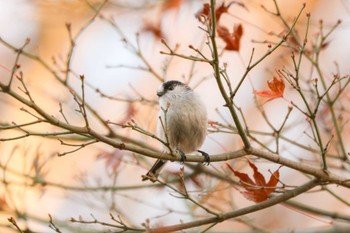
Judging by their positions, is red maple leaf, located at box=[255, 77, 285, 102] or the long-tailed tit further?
the long-tailed tit

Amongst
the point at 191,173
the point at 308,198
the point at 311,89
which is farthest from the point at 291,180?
the point at 311,89

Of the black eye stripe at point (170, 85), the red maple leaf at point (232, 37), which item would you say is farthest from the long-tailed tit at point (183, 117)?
the red maple leaf at point (232, 37)

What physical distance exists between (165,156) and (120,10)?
9.80 ft

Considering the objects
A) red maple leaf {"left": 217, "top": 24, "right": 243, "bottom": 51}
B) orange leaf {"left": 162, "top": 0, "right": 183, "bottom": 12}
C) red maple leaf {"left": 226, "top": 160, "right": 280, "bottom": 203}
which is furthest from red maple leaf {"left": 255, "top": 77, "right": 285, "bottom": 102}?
orange leaf {"left": 162, "top": 0, "right": 183, "bottom": 12}

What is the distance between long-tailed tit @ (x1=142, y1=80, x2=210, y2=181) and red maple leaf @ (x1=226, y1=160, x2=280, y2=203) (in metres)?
1.02

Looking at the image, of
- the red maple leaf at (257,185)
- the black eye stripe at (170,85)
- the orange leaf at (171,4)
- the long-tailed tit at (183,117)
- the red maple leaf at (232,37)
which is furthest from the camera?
the orange leaf at (171,4)

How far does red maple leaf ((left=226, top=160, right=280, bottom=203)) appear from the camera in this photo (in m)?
3.49

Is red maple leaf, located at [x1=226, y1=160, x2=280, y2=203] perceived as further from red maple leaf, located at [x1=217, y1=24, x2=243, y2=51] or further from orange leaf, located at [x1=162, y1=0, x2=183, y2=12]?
orange leaf, located at [x1=162, y1=0, x2=183, y2=12]

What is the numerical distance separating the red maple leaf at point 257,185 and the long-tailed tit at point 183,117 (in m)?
1.02

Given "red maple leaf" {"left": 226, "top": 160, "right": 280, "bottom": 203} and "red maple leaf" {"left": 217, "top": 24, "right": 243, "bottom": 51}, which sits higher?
"red maple leaf" {"left": 217, "top": 24, "right": 243, "bottom": 51}

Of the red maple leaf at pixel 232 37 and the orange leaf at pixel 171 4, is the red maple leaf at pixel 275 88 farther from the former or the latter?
the orange leaf at pixel 171 4

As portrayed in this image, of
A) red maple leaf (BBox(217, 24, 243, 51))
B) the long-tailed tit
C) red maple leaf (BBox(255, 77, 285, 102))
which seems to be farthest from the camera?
the long-tailed tit

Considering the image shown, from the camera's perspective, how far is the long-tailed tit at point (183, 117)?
4.64 metres

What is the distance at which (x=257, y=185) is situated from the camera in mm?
3549
